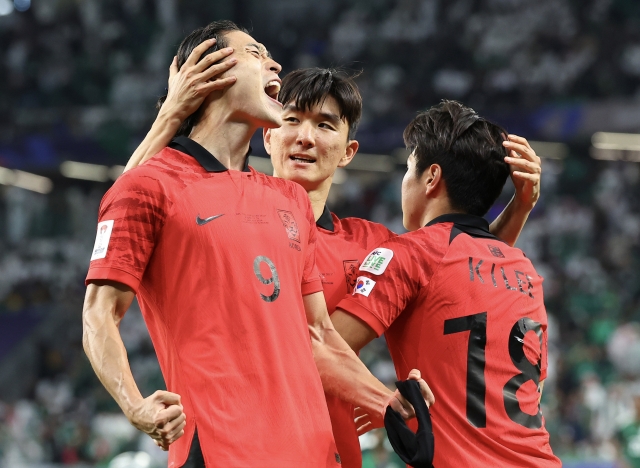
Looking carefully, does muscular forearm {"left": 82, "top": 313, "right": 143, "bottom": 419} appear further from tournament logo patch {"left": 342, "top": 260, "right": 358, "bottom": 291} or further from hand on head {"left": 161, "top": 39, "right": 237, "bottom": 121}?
tournament logo patch {"left": 342, "top": 260, "right": 358, "bottom": 291}

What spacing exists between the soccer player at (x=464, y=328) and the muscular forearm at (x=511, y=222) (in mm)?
411

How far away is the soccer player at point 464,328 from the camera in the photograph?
293 cm

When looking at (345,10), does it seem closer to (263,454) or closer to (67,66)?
(67,66)

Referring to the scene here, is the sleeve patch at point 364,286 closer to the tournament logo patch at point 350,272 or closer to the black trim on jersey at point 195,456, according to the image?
the tournament logo patch at point 350,272

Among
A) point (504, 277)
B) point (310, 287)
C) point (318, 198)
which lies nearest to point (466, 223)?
point (504, 277)

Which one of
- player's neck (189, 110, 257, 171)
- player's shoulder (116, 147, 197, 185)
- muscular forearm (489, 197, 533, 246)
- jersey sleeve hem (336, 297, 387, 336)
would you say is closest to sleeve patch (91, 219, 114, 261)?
player's shoulder (116, 147, 197, 185)

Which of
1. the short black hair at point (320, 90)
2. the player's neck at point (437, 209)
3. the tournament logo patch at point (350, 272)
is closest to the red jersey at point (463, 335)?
the player's neck at point (437, 209)

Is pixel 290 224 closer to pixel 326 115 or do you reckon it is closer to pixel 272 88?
pixel 272 88

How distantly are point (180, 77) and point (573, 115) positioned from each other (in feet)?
43.4

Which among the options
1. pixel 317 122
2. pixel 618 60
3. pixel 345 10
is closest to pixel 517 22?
pixel 618 60

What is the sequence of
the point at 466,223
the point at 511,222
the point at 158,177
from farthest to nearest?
the point at 511,222
the point at 466,223
the point at 158,177

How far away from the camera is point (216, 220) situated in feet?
8.11

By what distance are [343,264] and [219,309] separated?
1088mm

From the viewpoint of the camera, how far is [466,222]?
326 centimetres
